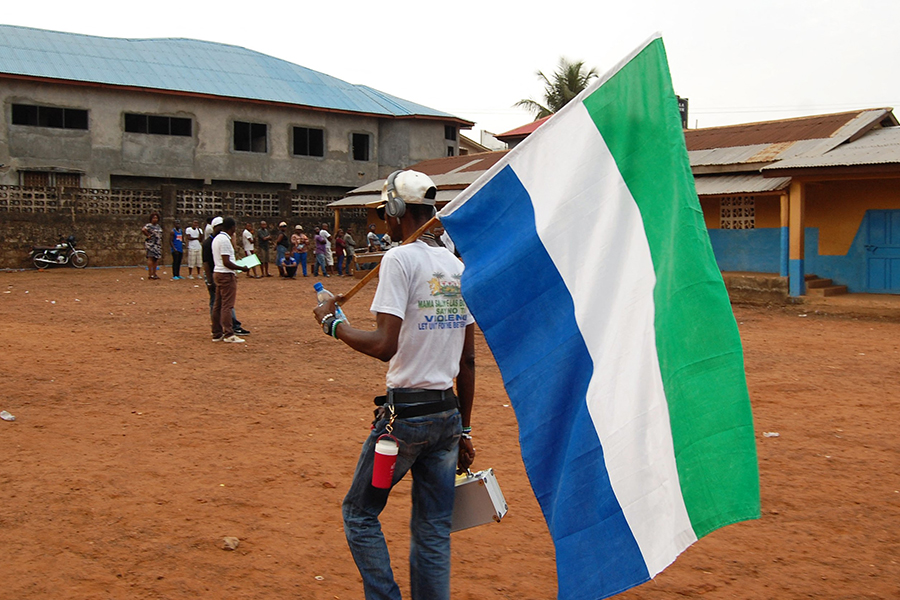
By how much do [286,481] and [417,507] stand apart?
2.36 meters

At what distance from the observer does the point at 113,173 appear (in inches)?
1070

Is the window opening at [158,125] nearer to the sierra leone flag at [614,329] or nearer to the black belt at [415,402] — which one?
the black belt at [415,402]

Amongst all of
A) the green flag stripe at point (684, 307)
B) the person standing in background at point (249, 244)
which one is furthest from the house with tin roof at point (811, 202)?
the green flag stripe at point (684, 307)

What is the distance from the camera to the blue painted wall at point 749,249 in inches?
706

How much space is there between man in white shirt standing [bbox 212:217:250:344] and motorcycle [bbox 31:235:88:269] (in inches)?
631

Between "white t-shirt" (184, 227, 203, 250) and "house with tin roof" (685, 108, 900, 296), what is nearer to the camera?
"house with tin roof" (685, 108, 900, 296)

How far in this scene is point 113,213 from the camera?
26.7 metres

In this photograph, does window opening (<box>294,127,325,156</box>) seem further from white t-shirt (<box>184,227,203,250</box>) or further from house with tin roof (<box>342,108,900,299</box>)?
Result: house with tin roof (<box>342,108,900,299</box>)

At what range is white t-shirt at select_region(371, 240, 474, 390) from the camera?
2840mm

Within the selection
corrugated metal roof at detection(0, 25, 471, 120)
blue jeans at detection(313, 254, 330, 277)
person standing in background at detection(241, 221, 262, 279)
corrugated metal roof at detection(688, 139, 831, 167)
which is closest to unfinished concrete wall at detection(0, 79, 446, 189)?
corrugated metal roof at detection(0, 25, 471, 120)

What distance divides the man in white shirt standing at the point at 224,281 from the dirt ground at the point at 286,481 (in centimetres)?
57

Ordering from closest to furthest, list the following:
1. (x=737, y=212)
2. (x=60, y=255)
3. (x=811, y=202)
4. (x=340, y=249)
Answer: (x=811, y=202)
(x=737, y=212)
(x=60, y=255)
(x=340, y=249)

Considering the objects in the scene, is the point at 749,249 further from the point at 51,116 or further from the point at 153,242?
the point at 51,116

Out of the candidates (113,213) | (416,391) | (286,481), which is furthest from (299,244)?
(416,391)
